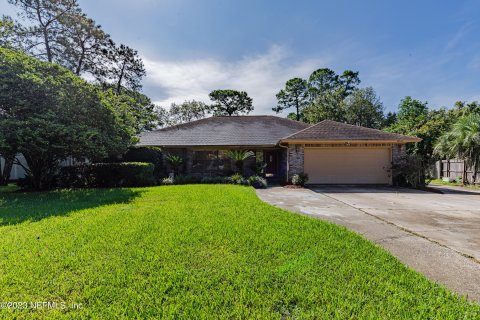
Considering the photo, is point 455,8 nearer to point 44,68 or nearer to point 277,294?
point 277,294

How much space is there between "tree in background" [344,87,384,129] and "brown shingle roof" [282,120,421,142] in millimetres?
13868

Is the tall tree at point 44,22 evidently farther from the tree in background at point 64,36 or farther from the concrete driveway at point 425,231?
the concrete driveway at point 425,231

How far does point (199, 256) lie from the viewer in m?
3.17

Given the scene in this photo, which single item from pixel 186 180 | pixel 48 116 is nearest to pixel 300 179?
pixel 186 180

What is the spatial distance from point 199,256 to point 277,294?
1.28 meters

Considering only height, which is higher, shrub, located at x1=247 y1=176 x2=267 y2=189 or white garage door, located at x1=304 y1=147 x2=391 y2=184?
white garage door, located at x1=304 y1=147 x2=391 y2=184

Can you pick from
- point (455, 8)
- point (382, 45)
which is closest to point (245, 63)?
point (382, 45)

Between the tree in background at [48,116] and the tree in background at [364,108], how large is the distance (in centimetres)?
2448

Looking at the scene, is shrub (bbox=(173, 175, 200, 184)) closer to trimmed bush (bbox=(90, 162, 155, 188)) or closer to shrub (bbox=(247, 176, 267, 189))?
trimmed bush (bbox=(90, 162, 155, 188))

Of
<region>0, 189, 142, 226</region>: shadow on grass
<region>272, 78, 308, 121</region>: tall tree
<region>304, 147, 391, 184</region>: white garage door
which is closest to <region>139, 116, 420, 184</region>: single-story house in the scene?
<region>304, 147, 391, 184</region>: white garage door

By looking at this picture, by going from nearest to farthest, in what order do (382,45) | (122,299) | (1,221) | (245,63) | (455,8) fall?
(122,299) < (1,221) < (455,8) < (382,45) < (245,63)

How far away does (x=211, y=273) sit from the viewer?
2.71 meters

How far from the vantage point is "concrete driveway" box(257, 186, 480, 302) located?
2.89 meters

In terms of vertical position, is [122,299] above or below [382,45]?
below
